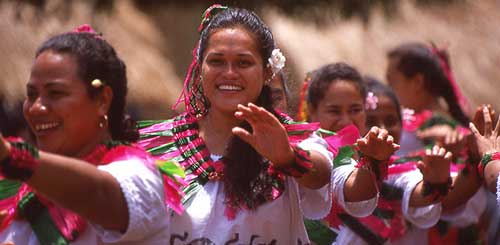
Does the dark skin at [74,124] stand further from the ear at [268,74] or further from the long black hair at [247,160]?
the ear at [268,74]

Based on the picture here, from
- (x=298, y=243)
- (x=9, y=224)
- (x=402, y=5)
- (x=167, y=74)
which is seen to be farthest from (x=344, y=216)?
(x=402, y=5)

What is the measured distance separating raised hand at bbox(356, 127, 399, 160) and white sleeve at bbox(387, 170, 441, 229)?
34.3 inches

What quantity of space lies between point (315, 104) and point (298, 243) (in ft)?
5.28

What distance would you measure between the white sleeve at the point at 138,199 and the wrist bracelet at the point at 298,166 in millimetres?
512

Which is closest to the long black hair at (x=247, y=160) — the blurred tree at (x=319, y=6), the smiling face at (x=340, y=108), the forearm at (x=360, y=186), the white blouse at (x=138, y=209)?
the forearm at (x=360, y=186)

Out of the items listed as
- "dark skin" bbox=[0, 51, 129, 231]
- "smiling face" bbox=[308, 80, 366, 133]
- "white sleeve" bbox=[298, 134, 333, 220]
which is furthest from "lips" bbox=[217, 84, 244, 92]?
"smiling face" bbox=[308, 80, 366, 133]

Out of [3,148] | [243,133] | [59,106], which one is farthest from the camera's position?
[243,133]

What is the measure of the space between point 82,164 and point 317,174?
1014 millimetres

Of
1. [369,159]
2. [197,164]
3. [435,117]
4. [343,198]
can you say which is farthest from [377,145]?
[435,117]

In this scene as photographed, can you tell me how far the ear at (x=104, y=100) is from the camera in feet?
10.7

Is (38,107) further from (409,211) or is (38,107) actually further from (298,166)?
(409,211)

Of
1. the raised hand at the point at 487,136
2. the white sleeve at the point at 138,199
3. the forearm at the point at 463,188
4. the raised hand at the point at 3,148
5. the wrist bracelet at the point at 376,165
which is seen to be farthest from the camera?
the forearm at the point at 463,188

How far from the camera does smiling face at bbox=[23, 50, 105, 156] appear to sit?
3143 millimetres

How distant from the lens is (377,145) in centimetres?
373
